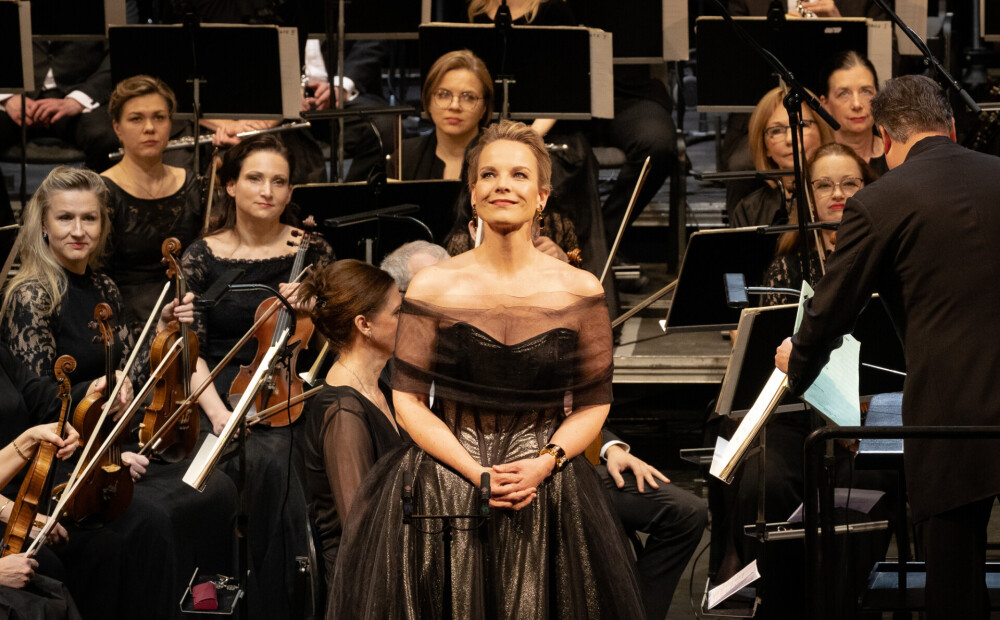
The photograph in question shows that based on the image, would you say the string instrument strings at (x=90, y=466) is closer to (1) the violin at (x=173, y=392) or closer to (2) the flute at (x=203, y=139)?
(1) the violin at (x=173, y=392)

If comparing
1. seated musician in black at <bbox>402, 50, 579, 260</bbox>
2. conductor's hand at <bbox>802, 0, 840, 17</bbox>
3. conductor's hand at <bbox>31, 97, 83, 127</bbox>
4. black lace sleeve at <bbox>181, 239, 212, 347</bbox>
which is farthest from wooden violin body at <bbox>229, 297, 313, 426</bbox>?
conductor's hand at <bbox>802, 0, 840, 17</bbox>

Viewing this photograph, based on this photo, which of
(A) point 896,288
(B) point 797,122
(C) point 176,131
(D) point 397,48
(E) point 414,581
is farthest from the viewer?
(D) point 397,48

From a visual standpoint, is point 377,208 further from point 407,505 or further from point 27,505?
point 407,505

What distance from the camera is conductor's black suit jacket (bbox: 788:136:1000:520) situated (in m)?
2.71

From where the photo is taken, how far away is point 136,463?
12.2 ft

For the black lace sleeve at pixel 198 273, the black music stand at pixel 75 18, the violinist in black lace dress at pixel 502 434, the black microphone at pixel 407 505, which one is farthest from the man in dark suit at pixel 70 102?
the black microphone at pixel 407 505

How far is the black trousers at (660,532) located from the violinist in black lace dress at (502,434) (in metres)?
0.89

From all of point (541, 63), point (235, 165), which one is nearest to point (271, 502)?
point (235, 165)

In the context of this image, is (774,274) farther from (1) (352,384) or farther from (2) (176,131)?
(2) (176,131)

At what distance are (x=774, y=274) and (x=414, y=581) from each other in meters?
1.90

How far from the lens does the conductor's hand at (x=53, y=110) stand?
19.2ft

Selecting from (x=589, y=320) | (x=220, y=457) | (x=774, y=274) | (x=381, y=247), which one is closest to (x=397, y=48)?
(x=381, y=247)

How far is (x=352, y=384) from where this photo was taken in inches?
126

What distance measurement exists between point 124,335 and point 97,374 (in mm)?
158
